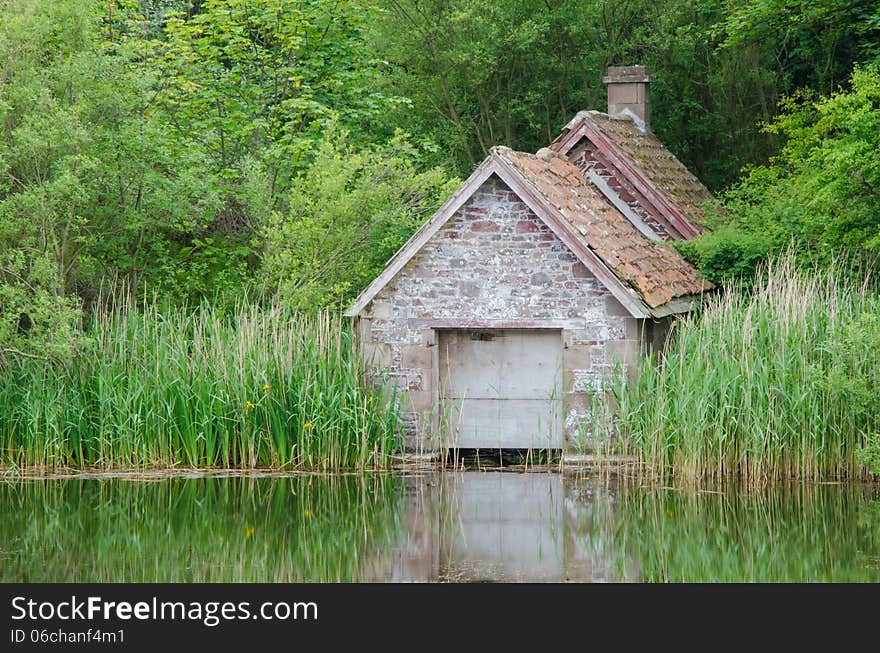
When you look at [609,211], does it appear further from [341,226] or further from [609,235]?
[341,226]

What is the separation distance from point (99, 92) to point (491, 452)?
7741 mm

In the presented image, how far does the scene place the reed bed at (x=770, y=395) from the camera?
17.2 metres

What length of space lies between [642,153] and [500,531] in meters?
10.2

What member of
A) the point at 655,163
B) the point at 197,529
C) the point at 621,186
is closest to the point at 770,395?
the point at 621,186

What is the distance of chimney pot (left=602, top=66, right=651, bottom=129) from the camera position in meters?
25.1

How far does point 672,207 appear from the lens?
2230 cm

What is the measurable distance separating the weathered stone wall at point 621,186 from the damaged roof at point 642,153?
207mm

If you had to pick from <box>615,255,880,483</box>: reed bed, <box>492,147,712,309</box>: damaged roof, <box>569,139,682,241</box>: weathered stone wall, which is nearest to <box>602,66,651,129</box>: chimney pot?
<box>569,139,682,241</box>: weathered stone wall

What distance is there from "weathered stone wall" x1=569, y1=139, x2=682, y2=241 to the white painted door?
3.80m

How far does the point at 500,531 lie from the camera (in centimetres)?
1516

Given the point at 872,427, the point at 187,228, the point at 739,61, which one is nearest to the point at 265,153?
the point at 187,228

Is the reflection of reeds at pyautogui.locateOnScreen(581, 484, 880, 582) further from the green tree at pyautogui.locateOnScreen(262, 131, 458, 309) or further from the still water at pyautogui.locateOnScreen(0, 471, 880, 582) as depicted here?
the green tree at pyautogui.locateOnScreen(262, 131, 458, 309)

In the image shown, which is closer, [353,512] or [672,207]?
[353,512]

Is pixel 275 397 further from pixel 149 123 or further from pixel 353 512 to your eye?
pixel 149 123
